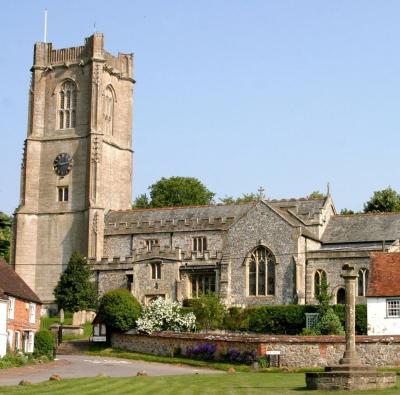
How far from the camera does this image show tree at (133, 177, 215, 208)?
381ft

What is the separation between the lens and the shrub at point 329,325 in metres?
64.4

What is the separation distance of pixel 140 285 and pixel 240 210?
11350mm

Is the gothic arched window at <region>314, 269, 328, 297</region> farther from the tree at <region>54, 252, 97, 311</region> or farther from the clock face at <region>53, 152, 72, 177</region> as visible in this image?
the clock face at <region>53, 152, 72, 177</region>

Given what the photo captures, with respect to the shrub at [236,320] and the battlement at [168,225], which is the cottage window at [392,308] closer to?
the shrub at [236,320]

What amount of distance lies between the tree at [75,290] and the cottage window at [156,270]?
202 inches

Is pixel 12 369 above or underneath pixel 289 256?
underneath

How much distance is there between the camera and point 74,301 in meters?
81.3

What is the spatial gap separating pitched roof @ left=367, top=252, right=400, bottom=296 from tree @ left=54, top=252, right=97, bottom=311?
83.8ft

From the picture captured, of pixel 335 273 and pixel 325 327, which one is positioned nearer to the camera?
pixel 325 327

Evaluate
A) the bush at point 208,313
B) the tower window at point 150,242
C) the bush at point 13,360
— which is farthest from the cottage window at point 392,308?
the tower window at point 150,242

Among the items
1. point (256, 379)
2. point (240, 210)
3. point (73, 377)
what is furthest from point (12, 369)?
point (240, 210)

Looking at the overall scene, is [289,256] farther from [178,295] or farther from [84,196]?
[84,196]

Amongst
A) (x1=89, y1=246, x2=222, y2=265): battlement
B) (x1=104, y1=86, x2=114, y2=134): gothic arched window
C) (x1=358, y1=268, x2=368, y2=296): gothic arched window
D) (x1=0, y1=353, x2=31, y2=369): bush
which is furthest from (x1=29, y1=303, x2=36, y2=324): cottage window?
(x1=104, y1=86, x2=114, y2=134): gothic arched window

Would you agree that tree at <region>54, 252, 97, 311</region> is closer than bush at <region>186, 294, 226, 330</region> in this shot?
No
